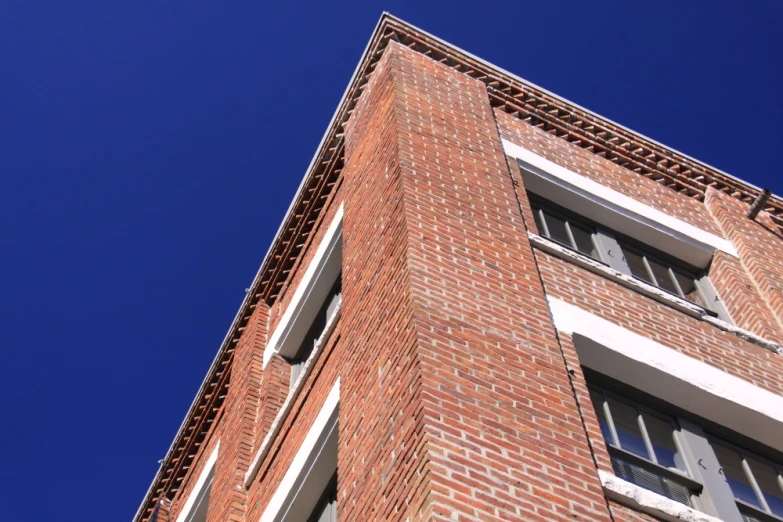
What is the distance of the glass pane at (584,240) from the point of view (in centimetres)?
1395

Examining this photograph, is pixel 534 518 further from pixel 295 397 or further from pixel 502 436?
pixel 295 397

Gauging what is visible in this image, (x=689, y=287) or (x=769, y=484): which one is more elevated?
(x=689, y=287)

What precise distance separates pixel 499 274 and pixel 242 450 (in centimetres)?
560

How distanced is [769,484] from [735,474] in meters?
0.37

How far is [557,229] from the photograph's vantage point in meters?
14.0

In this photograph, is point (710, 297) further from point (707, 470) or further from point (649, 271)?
point (707, 470)

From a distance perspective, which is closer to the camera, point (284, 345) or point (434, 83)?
point (434, 83)

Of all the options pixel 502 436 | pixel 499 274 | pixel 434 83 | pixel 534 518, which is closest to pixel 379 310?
pixel 499 274

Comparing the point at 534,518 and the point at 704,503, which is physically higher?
the point at 704,503

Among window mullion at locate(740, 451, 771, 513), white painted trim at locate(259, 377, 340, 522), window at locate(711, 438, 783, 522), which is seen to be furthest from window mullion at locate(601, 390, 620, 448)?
white painted trim at locate(259, 377, 340, 522)

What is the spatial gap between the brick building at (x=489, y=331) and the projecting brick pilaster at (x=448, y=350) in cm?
3

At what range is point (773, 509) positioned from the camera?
10.3 metres

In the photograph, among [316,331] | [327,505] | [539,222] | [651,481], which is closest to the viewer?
[651,481]

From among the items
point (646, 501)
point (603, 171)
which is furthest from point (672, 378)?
point (603, 171)
